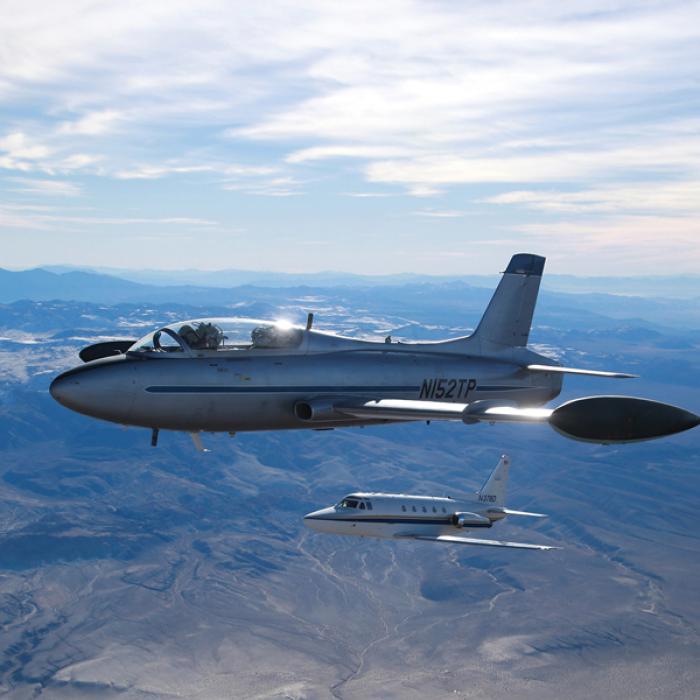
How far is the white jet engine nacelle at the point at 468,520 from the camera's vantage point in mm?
111750

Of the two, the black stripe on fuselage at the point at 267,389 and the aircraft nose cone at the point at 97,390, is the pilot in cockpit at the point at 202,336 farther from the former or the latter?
the aircraft nose cone at the point at 97,390

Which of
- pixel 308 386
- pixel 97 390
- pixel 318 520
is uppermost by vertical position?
pixel 308 386

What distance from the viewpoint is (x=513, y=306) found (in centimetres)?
3547

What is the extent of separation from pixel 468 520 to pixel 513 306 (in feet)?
267

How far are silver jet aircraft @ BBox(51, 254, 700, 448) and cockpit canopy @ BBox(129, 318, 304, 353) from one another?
36mm

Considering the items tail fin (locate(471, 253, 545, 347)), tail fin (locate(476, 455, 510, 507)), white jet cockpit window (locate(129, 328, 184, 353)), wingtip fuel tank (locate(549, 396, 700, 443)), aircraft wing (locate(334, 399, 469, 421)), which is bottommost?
tail fin (locate(476, 455, 510, 507))

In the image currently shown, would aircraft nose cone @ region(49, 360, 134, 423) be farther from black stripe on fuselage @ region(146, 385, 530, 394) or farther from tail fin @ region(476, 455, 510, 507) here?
tail fin @ region(476, 455, 510, 507)

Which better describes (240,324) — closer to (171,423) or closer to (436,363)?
(171,423)

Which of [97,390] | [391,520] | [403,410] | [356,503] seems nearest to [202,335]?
[97,390]

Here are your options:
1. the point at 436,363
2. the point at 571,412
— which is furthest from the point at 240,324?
the point at 571,412

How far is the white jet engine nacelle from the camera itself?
11175 centimetres

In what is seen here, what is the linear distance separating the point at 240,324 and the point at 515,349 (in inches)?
493

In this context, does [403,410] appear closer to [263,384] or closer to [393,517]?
[263,384]

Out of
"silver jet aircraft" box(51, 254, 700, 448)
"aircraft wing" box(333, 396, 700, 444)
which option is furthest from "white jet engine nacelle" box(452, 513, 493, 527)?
"aircraft wing" box(333, 396, 700, 444)
